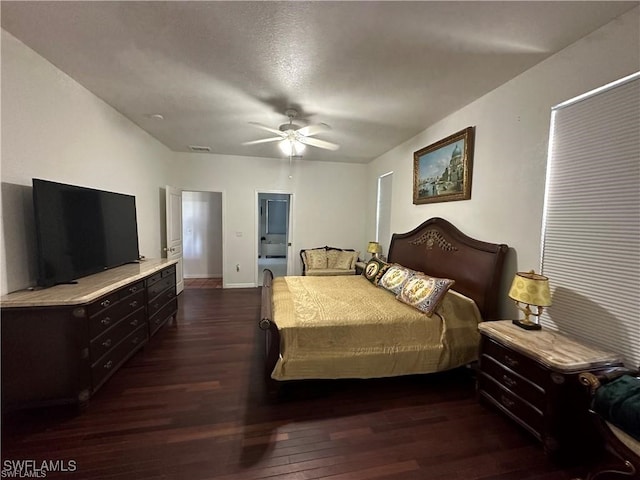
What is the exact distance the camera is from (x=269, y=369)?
218cm

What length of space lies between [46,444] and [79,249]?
1.46 meters

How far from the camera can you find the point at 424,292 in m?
2.65

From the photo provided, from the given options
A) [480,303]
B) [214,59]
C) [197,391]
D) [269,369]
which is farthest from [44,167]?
[480,303]

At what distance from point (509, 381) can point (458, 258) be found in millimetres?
1303

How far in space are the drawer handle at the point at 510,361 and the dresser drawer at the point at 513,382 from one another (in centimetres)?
5

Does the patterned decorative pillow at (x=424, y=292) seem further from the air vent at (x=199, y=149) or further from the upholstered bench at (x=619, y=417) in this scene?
the air vent at (x=199, y=149)

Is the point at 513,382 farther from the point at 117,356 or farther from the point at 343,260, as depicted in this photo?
the point at 343,260

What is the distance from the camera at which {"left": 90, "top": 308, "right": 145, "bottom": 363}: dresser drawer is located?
2.08 m

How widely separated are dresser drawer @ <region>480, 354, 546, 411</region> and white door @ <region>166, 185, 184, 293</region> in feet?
15.3

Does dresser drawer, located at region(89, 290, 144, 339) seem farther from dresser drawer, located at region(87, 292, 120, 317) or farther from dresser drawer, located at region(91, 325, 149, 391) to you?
dresser drawer, located at region(91, 325, 149, 391)

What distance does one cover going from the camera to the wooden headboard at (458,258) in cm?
247

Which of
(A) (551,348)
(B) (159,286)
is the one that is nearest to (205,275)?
(B) (159,286)

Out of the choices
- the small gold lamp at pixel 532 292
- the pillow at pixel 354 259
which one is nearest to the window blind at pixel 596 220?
the small gold lamp at pixel 532 292

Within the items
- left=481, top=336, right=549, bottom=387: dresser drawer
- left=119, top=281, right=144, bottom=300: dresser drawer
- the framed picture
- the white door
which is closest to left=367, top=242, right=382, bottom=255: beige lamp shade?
the framed picture
